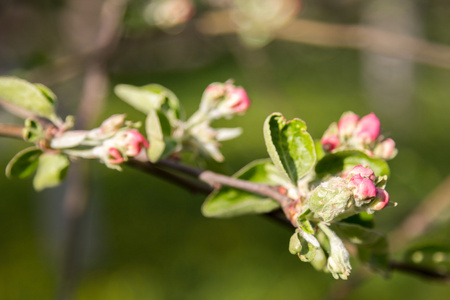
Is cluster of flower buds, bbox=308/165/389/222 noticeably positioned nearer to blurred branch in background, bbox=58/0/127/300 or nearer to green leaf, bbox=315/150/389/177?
green leaf, bbox=315/150/389/177

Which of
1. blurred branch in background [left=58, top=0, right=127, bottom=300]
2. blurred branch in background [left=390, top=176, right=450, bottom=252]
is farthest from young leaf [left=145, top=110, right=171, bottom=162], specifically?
blurred branch in background [left=390, top=176, right=450, bottom=252]

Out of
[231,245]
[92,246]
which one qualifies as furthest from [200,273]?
[92,246]

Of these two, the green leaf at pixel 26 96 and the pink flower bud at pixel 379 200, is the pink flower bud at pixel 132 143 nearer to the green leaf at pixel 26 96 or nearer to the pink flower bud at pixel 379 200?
the green leaf at pixel 26 96

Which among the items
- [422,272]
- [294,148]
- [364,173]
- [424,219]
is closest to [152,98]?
[294,148]

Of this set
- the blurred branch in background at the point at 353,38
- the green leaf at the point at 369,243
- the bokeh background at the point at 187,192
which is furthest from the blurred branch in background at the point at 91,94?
the green leaf at the point at 369,243

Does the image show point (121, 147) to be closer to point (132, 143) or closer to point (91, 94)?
point (132, 143)
